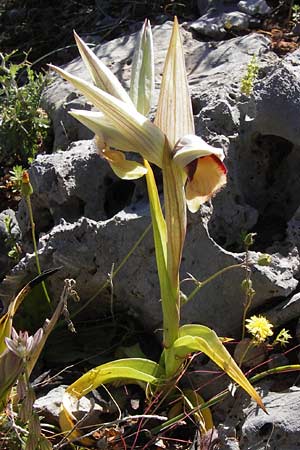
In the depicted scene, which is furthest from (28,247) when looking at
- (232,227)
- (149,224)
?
(232,227)

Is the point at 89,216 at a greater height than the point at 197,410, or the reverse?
the point at 89,216

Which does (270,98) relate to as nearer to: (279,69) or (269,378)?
(279,69)

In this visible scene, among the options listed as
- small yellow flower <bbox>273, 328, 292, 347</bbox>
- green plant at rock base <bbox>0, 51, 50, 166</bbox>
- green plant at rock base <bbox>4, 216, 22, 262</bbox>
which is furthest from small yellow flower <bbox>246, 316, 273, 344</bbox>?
green plant at rock base <bbox>0, 51, 50, 166</bbox>

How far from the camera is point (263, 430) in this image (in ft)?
6.91

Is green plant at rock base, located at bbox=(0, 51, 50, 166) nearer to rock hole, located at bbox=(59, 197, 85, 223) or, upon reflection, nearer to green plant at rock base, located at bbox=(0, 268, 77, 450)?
rock hole, located at bbox=(59, 197, 85, 223)

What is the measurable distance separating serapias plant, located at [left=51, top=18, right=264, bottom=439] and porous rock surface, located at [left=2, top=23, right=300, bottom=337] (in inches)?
11.7

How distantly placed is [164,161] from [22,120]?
153 cm

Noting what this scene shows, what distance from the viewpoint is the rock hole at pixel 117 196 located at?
2.80m

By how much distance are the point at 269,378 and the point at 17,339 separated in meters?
0.97

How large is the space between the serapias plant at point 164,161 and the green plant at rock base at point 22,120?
1.19 meters

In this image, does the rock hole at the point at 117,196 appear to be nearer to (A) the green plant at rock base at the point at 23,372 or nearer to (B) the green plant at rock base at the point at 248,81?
(B) the green plant at rock base at the point at 248,81

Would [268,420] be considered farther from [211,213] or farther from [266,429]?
[211,213]

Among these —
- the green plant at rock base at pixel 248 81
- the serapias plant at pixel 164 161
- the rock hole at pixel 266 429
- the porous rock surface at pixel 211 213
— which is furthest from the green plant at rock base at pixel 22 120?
the rock hole at pixel 266 429

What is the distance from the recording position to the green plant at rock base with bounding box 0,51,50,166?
11.0ft
